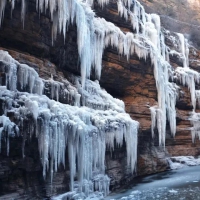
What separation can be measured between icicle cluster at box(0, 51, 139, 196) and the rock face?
1.49 ft

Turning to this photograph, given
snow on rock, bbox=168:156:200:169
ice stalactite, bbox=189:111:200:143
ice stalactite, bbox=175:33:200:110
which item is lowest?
snow on rock, bbox=168:156:200:169

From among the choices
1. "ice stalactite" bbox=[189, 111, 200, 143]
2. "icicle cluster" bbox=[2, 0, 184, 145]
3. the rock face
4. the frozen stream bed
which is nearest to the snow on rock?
the rock face

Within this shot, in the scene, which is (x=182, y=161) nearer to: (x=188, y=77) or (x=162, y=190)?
(x=188, y=77)

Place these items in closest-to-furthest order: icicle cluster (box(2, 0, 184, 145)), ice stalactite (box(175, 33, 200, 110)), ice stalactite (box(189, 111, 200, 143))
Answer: icicle cluster (box(2, 0, 184, 145))
ice stalactite (box(189, 111, 200, 143))
ice stalactite (box(175, 33, 200, 110))

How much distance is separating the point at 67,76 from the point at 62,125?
3.89 m

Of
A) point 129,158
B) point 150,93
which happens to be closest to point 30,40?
point 129,158

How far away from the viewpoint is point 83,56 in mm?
12094

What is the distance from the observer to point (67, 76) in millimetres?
11969

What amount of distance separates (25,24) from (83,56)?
301cm

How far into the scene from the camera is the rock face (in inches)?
312

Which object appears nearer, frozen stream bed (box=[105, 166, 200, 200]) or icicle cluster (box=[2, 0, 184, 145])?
frozen stream bed (box=[105, 166, 200, 200])

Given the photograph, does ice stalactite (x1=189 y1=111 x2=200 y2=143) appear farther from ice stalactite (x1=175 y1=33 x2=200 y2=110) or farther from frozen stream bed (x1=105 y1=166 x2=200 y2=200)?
frozen stream bed (x1=105 y1=166 x2=200 y2=200)

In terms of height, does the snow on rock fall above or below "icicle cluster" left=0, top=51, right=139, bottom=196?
below

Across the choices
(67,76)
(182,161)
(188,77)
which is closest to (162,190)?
(67,76)
